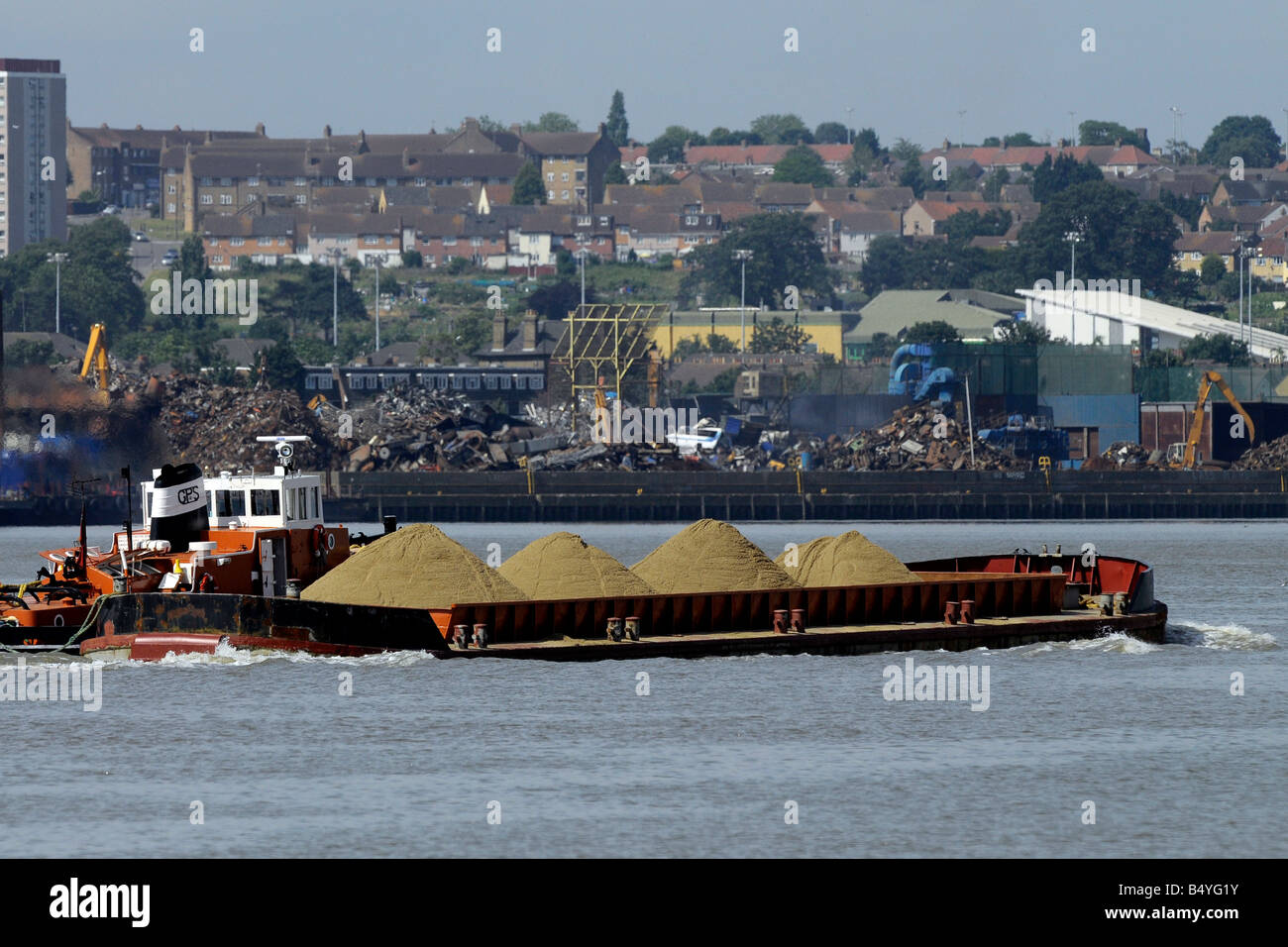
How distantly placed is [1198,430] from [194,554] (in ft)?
276

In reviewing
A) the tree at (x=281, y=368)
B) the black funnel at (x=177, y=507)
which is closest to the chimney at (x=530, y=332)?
the tree at (x=281, y=368)

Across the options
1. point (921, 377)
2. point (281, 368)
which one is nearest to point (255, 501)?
point (921, 377)

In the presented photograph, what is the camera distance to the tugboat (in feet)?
120

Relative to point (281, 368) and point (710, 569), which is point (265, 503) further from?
point (281, 368)

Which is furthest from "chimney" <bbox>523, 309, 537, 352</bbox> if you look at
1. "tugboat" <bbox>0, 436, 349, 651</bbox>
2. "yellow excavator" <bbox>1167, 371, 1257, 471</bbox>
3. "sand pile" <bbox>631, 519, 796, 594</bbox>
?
"sand pile" <bbox>631, 519, 796, 594</bbox>

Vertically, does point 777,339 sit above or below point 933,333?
above

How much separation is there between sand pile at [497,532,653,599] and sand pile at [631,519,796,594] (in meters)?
0.94

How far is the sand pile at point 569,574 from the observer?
37.5 meters

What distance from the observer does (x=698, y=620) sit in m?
37.8

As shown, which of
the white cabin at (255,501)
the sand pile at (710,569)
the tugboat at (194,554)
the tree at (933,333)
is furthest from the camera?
the tree at (933,333)

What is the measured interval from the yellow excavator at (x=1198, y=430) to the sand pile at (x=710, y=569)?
241 feet

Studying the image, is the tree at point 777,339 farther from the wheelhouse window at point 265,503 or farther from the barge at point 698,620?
the wheelhouse window at point 265,503
